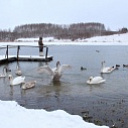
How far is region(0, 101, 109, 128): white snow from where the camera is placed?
21.1 ft

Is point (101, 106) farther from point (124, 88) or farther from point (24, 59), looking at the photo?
point (24, 59)

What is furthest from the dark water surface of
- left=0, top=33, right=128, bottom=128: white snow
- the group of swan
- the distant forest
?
the distant forest

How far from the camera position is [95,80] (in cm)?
1460

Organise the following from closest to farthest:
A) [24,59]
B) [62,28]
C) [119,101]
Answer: [119,101]
[24,59]
[62,28]

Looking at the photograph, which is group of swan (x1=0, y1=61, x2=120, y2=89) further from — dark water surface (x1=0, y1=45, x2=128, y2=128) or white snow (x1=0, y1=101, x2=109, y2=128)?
white snow (x1=0, y1=101, x2=109, y2=128)

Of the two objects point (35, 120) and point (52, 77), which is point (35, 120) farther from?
point (52, 77)

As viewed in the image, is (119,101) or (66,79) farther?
(66,79)

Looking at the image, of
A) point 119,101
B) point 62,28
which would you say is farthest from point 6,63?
point 62,28

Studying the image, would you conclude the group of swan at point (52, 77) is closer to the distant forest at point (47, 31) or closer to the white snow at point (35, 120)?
the white snow at point (35, 120)

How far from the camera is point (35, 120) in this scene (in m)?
6.82

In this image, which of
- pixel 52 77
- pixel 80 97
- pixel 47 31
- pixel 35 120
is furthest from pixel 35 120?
pixel 47 31

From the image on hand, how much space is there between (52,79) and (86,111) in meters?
6.50

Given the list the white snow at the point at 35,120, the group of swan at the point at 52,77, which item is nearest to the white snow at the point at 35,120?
the white snow at the point at 35,120

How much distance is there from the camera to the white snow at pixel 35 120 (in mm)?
6418
